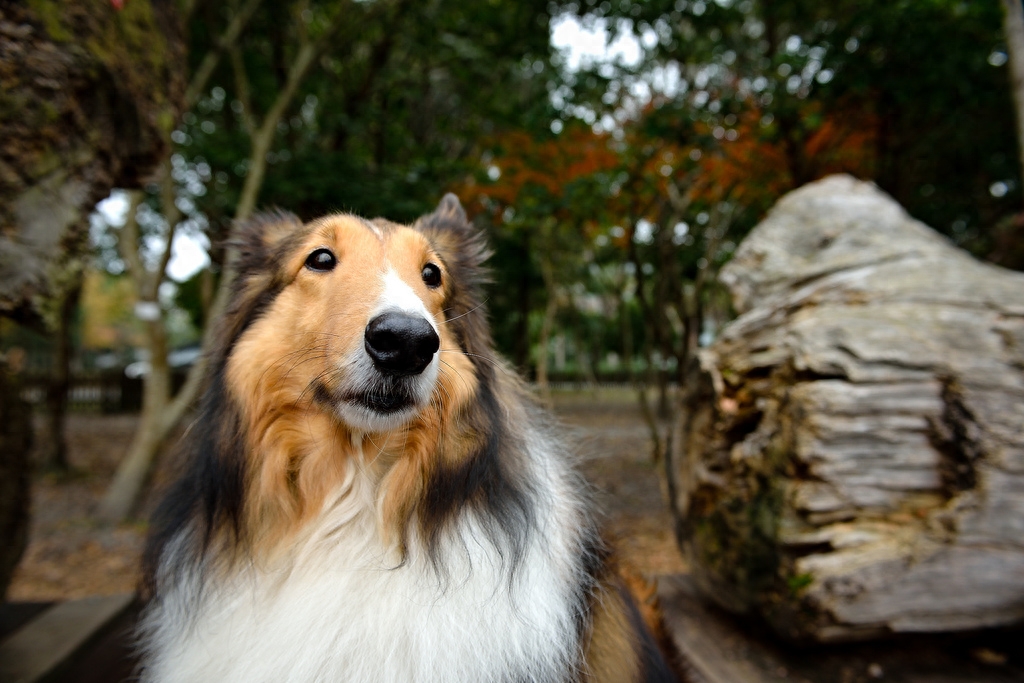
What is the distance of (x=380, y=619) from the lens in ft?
5.03

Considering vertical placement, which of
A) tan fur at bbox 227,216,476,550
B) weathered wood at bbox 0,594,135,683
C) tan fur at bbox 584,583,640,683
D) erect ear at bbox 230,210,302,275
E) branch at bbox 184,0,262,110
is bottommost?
weathered wood at bbox 0,594,135,683

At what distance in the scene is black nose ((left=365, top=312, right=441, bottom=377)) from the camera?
4.69ft

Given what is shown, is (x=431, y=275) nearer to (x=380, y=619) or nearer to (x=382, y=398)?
(x=382, y=398)

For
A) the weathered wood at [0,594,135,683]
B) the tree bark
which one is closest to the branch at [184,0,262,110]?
the tree bark

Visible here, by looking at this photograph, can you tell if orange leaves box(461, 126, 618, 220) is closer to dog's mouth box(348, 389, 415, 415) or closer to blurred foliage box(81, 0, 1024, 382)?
blurred foliage box(81, 0, 1024, 382)

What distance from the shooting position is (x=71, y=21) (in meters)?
2.43

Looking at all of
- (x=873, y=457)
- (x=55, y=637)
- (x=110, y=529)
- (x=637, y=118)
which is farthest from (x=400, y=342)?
(x=637, y=118)

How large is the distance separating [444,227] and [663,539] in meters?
4.74

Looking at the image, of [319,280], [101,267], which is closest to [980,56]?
[319,280]

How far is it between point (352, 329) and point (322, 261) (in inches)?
15.5

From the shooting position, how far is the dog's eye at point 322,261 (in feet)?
5.95

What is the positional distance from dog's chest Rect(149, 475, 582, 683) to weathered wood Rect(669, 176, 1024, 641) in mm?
1100

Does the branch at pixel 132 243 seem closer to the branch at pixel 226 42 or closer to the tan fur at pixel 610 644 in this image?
the branch at pixel 226 42

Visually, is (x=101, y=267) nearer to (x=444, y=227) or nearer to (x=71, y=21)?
(x=71, y=21)
